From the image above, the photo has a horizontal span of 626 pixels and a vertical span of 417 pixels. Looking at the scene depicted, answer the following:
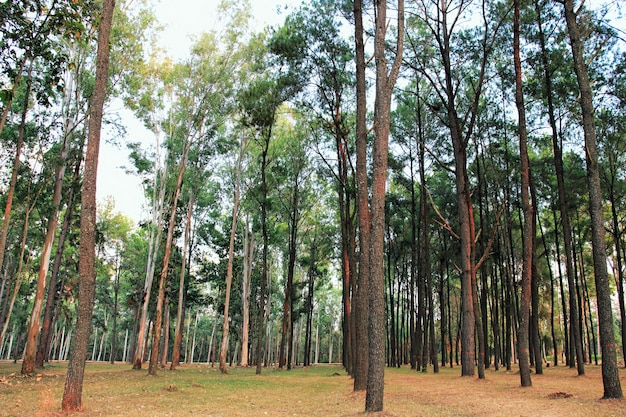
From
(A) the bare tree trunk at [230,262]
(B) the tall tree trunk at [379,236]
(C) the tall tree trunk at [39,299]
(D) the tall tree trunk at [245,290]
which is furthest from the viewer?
(D) the tall tree trunk at [245,290]

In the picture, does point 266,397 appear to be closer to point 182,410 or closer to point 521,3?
point 182,410

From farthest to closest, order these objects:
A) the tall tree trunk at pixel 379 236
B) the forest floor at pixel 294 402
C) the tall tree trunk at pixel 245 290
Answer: the tall tree trunk at pixel 245 290
the forest floor at pixel 294 402
the tall tree trunk at pixel 379 236

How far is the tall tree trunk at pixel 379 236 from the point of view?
666cm

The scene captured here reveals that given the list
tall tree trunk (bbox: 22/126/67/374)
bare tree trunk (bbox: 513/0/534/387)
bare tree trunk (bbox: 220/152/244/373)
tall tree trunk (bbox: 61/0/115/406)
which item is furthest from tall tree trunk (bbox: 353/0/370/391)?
bare tree trunk (bbox: 220/152/244/373)

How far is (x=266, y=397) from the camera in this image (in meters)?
10.2

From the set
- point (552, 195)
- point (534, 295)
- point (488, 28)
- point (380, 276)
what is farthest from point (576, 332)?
point (380, 276)

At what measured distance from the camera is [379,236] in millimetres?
7148

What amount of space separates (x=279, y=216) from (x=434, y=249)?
36.7ft

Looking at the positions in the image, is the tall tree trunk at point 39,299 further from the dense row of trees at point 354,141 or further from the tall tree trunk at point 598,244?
the tall tree trunk at point 598,244

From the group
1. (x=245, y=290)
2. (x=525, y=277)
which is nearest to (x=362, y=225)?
(x=525, y=277)

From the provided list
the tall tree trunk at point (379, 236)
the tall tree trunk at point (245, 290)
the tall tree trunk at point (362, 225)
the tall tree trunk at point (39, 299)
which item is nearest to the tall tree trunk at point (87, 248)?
the tall tree trunk at point (379, 236)

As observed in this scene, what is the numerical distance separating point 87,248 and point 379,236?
521 cm

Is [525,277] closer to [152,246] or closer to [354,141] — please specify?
[354,141]

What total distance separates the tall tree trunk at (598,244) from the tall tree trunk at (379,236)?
4.89 metres
